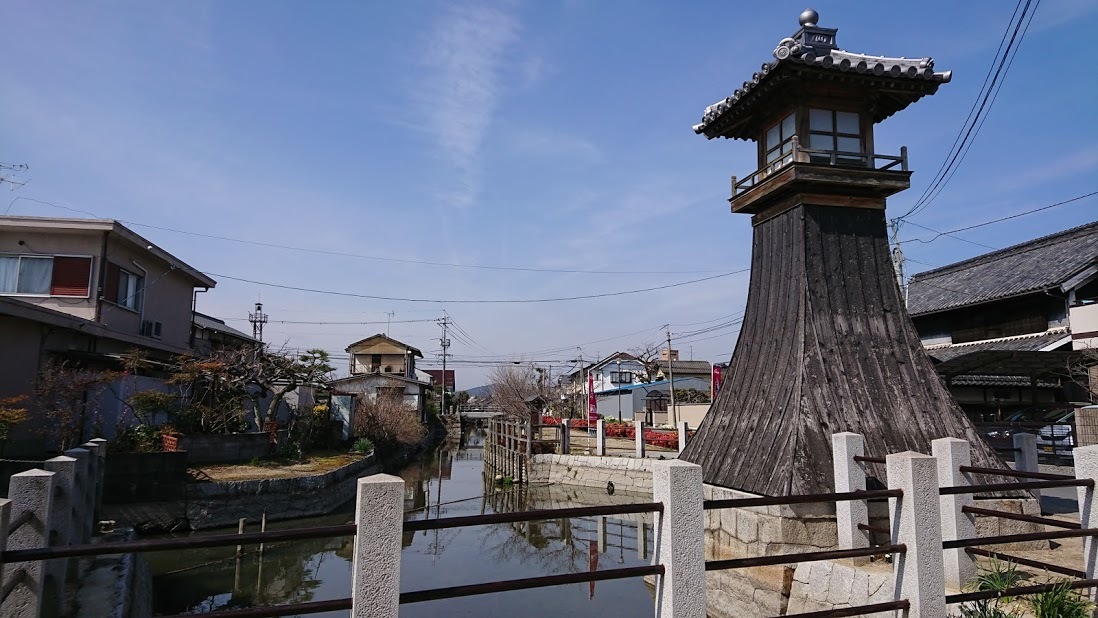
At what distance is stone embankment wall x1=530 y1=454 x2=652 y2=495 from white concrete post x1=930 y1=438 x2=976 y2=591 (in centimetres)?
1441

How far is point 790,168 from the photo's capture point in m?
9.72

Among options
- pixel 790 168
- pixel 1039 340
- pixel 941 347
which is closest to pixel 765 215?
pixel 790 168

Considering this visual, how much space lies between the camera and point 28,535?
4.62 meters

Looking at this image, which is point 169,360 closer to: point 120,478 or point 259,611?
point 120,478

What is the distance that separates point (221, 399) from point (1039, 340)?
25.2 m

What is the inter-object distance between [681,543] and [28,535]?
185 inches

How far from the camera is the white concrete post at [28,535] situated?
4.35 m

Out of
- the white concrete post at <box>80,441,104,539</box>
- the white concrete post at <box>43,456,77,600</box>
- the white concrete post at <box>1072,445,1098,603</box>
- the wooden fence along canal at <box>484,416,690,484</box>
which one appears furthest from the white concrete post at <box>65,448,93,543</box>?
the wooden fence along canal at <box>484,416,690,484</box>

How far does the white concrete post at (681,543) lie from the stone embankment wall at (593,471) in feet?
56.8

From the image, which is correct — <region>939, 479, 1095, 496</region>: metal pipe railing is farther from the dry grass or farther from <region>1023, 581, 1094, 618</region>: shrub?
the dry grass

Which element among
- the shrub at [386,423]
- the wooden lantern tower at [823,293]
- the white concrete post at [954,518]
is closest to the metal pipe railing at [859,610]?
the white concrete post at [954,518]

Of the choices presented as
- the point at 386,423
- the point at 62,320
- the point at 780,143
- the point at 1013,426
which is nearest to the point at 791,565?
the point at 780,143

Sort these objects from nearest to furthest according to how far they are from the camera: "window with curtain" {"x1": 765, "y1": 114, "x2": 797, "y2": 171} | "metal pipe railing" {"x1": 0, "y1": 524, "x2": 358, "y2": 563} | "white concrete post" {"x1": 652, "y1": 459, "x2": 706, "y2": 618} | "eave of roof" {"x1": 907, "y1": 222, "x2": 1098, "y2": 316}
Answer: "metal pipe railing" {"x1": 0, "y1": 524, "x2": 358, "y2": 563} → "white concrete post" {"x1": 652, "y1": 459, "x2": 706, "y2": 618} → "window with curtain" {"x1": 765, "y1": 114, "x2": 797, "y2": 171} → "eave of roof" {"x1": 907, "y1": 222, "x2": 1098, "y2": 316}

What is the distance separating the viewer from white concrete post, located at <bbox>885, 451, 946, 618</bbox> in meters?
4.32
